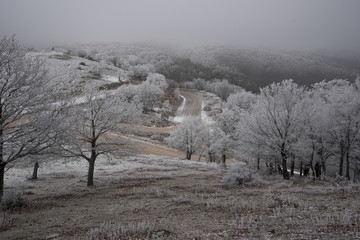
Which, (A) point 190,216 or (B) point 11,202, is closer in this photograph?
(A) point 190,216

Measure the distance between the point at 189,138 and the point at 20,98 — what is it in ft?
112

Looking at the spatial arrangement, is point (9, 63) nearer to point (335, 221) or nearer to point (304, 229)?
point (304, 229)

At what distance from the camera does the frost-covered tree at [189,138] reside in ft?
141

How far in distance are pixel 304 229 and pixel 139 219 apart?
580 centimetres

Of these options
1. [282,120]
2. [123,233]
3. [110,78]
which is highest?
[110,78]

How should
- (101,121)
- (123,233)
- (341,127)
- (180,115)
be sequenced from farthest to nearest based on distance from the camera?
(180,115) → (341,127) → (101,121) → (123,233)

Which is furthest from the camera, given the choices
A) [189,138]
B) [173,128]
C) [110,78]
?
[110,78]

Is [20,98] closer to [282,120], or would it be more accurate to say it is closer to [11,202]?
[11,202]

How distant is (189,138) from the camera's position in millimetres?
43000

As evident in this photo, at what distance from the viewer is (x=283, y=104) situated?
21203 mm

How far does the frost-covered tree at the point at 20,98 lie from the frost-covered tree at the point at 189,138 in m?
33.0

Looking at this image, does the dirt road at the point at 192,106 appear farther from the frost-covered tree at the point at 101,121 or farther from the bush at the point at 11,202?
the bush at the point at 11,202

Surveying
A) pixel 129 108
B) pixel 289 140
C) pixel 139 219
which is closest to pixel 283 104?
pixel 289 140

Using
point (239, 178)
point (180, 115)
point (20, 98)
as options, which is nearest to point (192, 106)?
point (180, 115)
